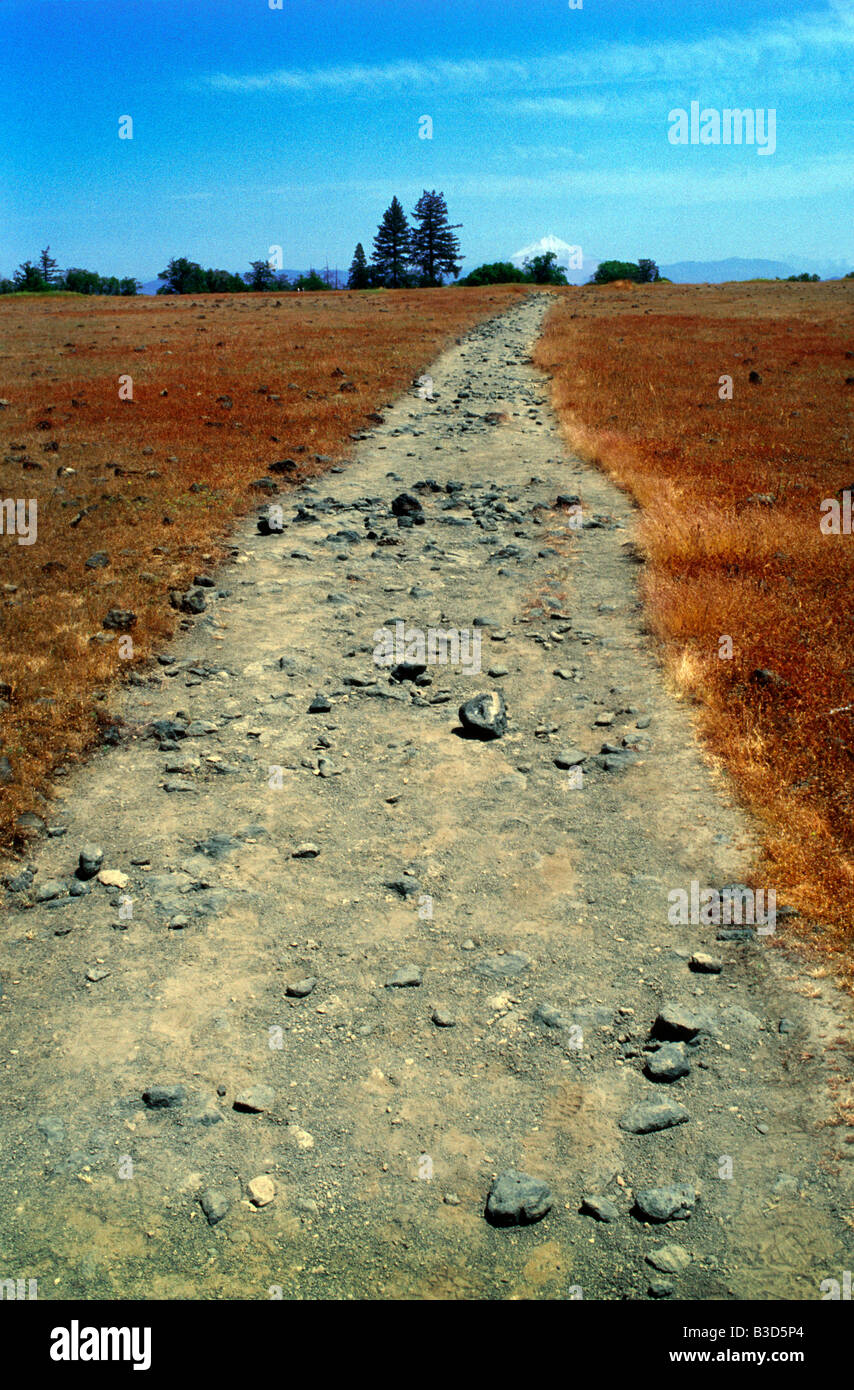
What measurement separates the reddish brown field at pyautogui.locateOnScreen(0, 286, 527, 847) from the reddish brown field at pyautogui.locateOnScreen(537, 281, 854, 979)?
5.40 meters

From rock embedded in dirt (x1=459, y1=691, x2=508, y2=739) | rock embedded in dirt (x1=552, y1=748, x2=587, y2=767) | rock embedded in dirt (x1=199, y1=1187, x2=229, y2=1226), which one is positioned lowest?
rock embedded in dirt (x1=199, y1=1187, x2=229, y2=1226)

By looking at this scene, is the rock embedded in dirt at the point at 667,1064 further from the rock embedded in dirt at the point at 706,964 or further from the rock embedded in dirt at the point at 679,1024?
the rock embedded in dirt at the point at 706,964

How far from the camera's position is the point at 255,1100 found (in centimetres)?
408

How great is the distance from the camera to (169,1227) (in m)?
3.49

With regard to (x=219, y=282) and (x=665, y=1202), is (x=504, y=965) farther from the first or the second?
(x=219, y=282)

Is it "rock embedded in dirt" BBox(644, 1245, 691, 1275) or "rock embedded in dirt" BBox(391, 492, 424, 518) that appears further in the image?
"rock embedded in dirt" BBox(391, 492, 424, 518)

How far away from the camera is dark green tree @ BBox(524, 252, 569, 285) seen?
12988 cm

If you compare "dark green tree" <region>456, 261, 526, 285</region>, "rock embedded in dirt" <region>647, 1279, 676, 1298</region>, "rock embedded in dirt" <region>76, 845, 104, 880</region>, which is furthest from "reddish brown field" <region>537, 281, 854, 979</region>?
"dark green tree" <region>456, 261, 526, 285</region>

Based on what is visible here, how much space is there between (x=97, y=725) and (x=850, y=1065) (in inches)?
244

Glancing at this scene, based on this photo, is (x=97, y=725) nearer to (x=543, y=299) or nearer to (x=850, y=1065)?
(x=850, y=1065)

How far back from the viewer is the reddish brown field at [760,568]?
579 cm

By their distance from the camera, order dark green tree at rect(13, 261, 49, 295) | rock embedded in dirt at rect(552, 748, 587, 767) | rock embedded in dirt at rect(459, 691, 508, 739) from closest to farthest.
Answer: rock embedded in dirt at rect(552, 748, 587, 767), rock embedded in dirt at rect(459, 691, 508, 739), dark green tree at rect(13, 261, 49, 295)

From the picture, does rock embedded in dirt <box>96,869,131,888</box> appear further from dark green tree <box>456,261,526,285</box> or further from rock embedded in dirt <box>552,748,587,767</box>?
dark green tree <box>456,261,526,285</box>

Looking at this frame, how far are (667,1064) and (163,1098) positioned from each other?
249 cm
